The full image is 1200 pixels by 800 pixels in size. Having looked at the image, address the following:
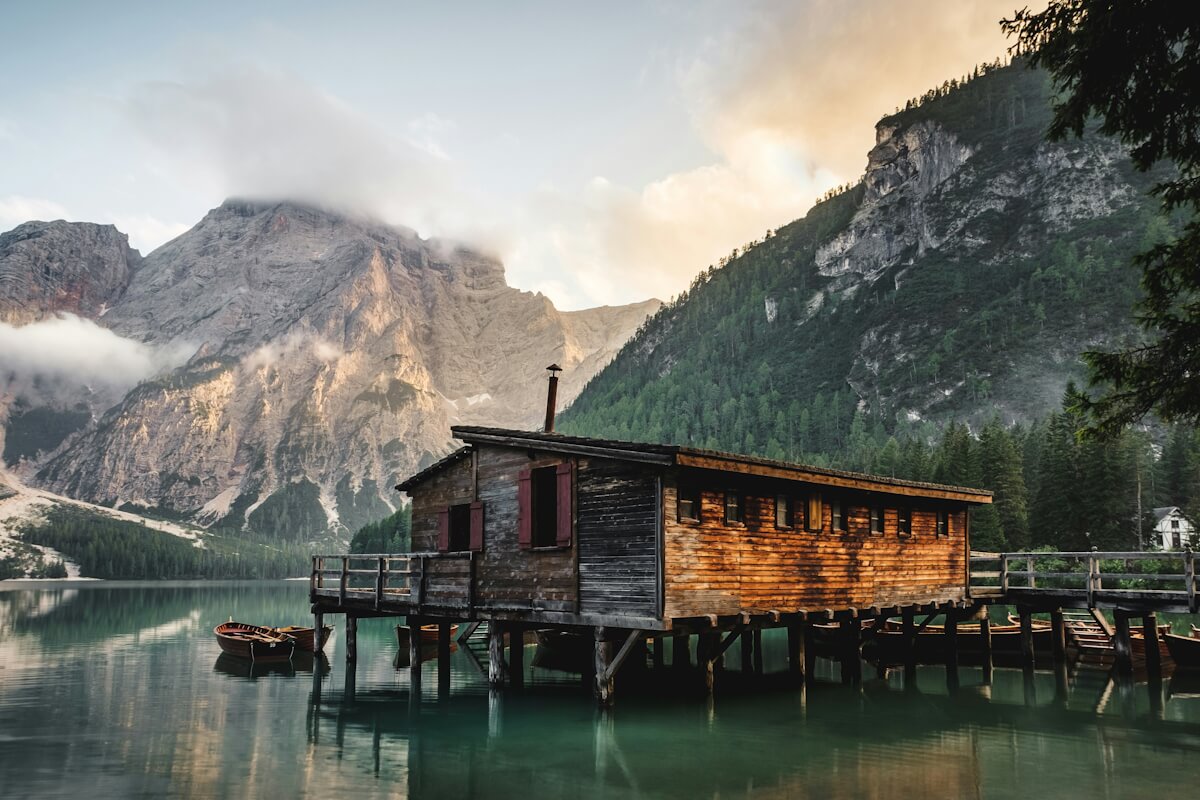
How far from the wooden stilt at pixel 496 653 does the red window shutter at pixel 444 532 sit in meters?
3.89

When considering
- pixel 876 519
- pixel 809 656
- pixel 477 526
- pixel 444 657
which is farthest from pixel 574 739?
pixel 876 519

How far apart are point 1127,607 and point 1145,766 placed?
14.2 m

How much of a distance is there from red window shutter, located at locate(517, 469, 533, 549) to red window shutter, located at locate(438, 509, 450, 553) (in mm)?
5256

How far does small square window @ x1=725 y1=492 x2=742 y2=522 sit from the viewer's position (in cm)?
2530

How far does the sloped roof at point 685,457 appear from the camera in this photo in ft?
75.4

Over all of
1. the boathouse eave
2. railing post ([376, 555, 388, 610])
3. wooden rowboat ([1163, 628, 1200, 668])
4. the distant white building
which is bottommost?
wooden rowboat ([1163, 628, 1200, 668])

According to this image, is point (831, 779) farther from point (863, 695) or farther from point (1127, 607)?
point (1127, 607)

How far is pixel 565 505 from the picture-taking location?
84.2 ft

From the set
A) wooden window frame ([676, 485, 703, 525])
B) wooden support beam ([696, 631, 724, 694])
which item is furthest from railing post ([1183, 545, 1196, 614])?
wooden window frame ([676, 485, 703, 525])


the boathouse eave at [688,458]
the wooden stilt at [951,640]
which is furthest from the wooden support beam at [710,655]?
the wooden stilt at [951,640]

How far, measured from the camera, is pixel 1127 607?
3130cm

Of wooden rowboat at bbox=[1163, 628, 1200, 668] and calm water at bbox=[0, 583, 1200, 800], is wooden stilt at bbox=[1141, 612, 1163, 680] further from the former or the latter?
wooden rowboat at bbox=[1163, 628, 1200, 668]

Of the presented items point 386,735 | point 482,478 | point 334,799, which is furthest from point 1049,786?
point 482,478

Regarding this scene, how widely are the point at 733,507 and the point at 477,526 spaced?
28.8ft
